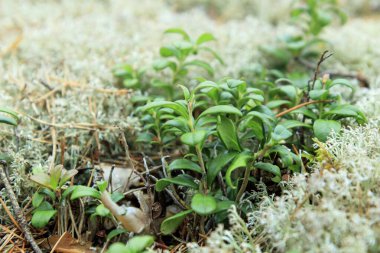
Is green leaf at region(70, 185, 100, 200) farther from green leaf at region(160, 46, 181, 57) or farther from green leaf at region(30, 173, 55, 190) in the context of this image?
green leaf at region(160, 46, 181, 57)

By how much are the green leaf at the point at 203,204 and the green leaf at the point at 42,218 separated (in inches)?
23.3

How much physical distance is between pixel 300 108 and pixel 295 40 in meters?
1.17

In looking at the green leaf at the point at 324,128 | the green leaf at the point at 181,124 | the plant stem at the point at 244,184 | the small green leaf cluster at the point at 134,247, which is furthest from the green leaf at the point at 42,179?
the green leaf at the point at 324,128

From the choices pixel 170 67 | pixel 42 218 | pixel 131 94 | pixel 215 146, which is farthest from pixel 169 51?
pixel 42 218

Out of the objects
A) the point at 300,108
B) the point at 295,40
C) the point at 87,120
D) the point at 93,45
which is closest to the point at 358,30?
the point at 295,40

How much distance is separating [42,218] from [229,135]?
2.74 feet

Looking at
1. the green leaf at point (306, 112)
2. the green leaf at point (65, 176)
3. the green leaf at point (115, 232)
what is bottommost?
the green leaf at point (115, 232)

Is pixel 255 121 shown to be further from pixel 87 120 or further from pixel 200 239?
pixel 87 120

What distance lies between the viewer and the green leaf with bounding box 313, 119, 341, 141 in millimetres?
1705

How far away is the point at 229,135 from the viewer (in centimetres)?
160

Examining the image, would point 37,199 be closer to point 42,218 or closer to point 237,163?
point 42,218

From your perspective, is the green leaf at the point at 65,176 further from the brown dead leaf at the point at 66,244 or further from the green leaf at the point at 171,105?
the green leaf at the point at 171,105

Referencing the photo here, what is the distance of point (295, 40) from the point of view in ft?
9.55

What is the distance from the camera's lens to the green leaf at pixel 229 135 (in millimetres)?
1596
